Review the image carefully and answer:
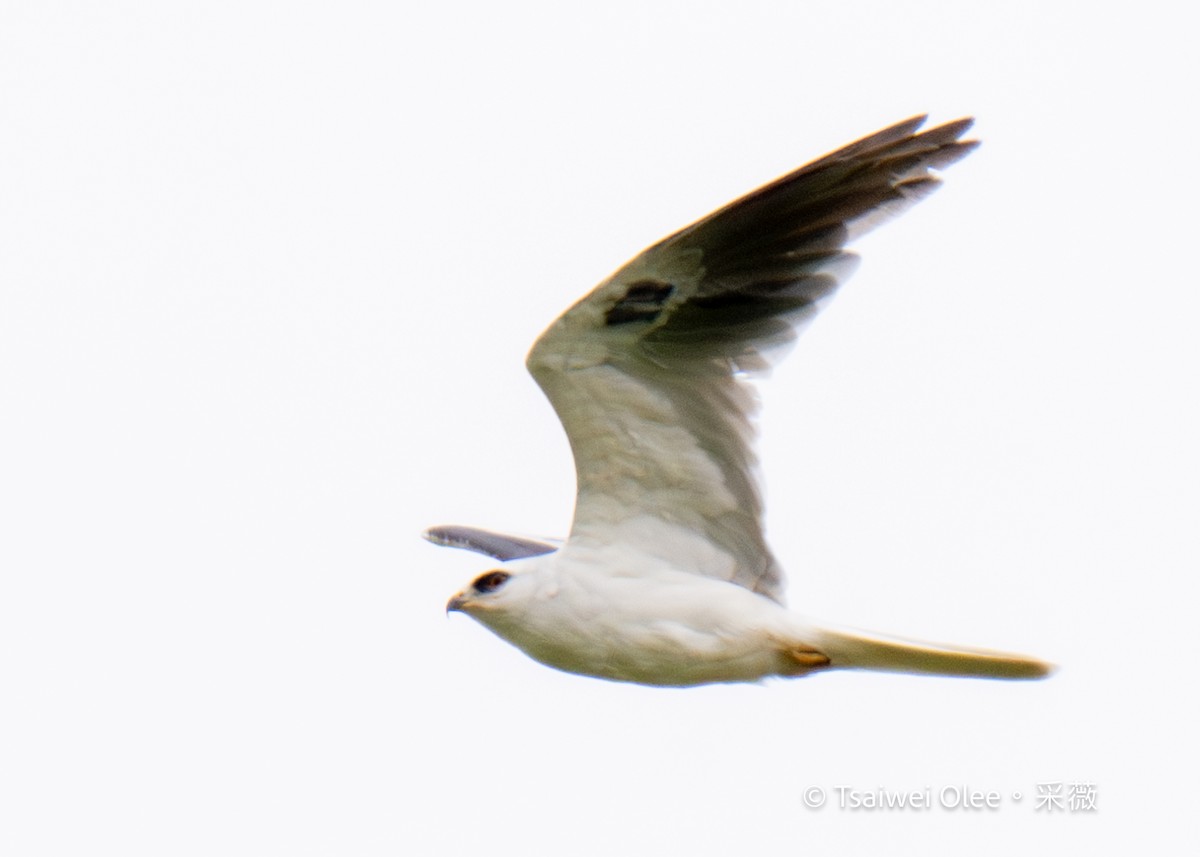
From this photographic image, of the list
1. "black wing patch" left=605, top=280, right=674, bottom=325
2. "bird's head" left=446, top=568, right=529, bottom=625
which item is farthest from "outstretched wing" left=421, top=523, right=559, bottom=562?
"black wing patch" left=605, top=280, right=674, bottom=325

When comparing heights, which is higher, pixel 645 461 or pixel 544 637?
pixel 645 461

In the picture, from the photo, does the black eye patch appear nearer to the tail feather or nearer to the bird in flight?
the bird in flight

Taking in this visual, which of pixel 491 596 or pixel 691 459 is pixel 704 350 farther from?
pixel 491 596

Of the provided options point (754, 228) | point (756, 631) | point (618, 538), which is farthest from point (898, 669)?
point (754, 228)

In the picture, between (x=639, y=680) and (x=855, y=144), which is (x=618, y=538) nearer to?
(x=639, y=680)

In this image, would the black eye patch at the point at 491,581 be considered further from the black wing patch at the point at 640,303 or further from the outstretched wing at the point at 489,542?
the outstretched wing at the point at 489,542

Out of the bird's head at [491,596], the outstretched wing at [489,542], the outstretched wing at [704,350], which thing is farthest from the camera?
the outstretched wing at [489,542]

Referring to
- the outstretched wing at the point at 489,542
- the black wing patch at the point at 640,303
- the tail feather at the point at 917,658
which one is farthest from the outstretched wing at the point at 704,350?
the outstretched wing at the point at 489,542
